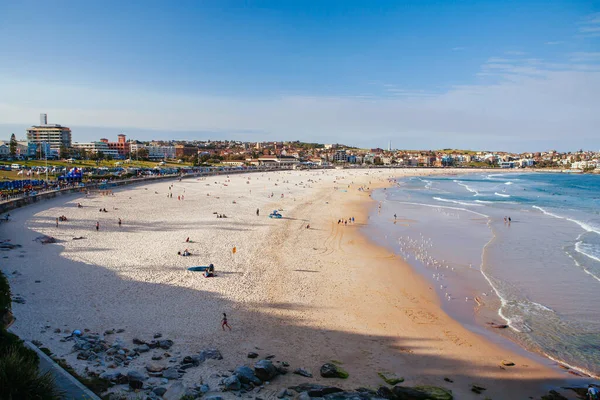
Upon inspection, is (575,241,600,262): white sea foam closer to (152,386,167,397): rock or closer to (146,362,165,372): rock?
(146,362,165,372): rock

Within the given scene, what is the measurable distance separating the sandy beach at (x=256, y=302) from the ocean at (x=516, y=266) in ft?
3.73

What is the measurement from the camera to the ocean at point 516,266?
12.7 metres

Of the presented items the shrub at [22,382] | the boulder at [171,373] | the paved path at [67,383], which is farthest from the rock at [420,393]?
the shrub at [22,382]

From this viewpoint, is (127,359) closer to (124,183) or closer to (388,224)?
(388,224)

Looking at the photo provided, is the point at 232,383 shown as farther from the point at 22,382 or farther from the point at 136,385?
the point at 22,382

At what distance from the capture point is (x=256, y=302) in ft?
46.6

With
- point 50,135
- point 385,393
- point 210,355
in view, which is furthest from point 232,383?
point 50,135

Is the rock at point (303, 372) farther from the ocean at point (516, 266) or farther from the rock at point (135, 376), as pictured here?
the ocean at point (516, 266)

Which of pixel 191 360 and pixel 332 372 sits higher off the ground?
pixel 191 360

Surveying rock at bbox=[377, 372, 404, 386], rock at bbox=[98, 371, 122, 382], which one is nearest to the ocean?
rock at bbox=[377, 372, 404, 386]

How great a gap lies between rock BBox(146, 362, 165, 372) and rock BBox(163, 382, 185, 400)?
1033 mm

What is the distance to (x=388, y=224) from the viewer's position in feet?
102

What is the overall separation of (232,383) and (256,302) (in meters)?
5.48

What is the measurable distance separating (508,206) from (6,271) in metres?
41.7
